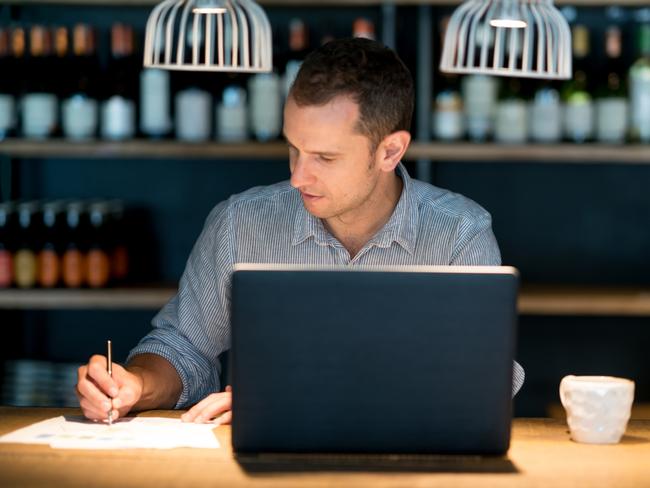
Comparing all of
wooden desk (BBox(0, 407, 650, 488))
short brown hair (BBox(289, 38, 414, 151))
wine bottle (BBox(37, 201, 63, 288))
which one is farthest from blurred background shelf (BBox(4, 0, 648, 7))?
wooden desk (BBox(0, 407, 650, 488))

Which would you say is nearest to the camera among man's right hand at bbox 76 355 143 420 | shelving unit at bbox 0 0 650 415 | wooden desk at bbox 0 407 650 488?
wooden desk at bbox 0 407 650 488

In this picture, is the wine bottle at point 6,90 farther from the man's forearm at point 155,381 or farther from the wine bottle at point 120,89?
the man's forearm at point 155,381

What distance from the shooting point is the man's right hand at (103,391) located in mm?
1435

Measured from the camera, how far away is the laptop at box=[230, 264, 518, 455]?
3.90 feet

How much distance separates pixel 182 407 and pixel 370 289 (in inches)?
24.9

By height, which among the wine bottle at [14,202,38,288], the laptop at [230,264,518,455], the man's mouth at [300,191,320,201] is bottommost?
the wine bottle at [14,202,38,288]

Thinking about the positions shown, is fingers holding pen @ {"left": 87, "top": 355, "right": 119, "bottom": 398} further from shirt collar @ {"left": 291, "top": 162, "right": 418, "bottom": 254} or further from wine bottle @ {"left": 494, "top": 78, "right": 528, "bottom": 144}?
wine bottle @ {"left": 494, "top": 78, "right": 528, "bottom": 144}

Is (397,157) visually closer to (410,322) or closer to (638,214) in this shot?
(410,322)

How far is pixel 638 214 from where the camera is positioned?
3.05 meters

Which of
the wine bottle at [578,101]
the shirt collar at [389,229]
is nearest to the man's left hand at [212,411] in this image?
the shirt collar at [389,229]

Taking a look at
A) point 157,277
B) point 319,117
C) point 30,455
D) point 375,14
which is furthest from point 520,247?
point 30,455

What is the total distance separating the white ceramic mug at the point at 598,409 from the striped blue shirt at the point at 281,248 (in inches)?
19.4

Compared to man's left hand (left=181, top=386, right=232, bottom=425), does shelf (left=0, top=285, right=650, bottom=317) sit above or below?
below

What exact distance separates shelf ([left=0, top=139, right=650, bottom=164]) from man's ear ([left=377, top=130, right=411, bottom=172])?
0.91 meters
